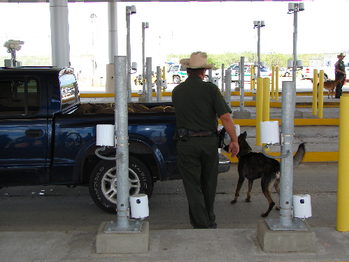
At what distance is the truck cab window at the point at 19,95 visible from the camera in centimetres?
509

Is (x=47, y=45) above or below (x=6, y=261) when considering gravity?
above

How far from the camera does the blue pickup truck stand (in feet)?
16.4

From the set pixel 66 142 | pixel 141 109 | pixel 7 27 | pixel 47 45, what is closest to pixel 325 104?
pixel 141 109

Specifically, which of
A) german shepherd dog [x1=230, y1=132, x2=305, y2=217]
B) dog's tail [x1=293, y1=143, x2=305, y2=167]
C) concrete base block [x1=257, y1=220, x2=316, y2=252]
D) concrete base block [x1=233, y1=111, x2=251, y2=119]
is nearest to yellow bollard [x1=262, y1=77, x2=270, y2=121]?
concrete base block [x1=233, y1=111, x2=251, y2=119]

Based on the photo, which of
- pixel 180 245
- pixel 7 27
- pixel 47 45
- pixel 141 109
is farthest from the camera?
pixel 7 27

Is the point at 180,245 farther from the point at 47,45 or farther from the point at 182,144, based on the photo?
the point at 47,45

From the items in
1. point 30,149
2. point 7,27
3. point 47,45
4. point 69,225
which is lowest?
point 69,225

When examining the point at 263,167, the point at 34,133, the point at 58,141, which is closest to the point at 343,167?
the point at 263,167

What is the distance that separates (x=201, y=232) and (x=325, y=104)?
45.7ft

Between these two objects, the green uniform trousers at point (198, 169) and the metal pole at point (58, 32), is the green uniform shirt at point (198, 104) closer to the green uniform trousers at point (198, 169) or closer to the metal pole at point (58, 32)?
the green uniform trousers at point (198, 169)

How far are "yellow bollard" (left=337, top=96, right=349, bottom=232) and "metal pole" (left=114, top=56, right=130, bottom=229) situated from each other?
1.97 m

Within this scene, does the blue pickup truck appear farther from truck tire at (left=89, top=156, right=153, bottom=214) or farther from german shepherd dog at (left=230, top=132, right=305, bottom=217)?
german shepherd dog at (left=230, top=132, right=305, bottom=217)

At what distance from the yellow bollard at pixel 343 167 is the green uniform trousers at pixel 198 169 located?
3.83ft

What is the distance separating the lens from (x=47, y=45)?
33375 millimetres
